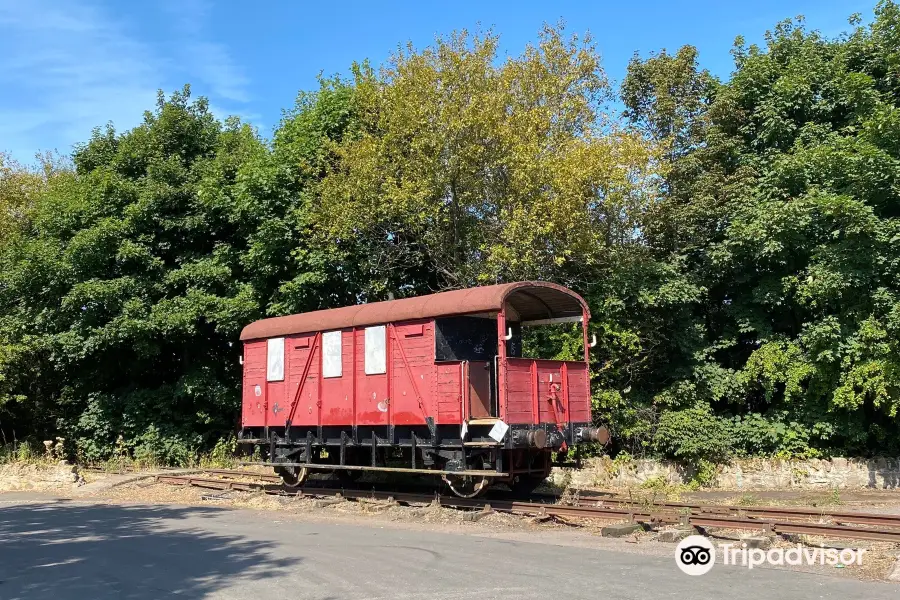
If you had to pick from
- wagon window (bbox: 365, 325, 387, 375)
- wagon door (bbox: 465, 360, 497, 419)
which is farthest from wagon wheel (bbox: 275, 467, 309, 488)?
wagon door (bbox: 465, 360, 497, 419)

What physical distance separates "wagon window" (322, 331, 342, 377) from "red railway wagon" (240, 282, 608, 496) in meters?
0.03

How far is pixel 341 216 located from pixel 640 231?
8078 mm

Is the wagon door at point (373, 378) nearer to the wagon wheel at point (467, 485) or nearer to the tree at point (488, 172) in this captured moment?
the wagon wheel at point (467, 485)

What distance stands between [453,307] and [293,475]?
6.24m

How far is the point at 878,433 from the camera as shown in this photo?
17.6 meters

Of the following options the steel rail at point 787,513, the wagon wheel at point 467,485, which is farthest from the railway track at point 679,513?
the wagon wheel at point 467,485

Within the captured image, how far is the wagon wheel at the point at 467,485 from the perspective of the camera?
13000mm

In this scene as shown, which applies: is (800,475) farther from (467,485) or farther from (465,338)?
(465,338)

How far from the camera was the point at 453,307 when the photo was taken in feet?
42.8

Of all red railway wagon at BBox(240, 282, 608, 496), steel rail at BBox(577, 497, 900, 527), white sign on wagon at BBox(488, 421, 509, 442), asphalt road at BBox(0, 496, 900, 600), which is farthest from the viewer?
red railway wagon at BBox(240, 282, 608, 496)

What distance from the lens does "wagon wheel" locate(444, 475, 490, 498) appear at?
512 inches

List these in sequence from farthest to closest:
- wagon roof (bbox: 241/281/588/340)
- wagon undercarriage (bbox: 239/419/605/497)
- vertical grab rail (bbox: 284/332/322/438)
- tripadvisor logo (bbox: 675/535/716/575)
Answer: vertical grab rail (bbox: 284/332/322/438) < wagon roof (bbox: 241/281/588/340) < wagon undercarriage (bbox: 239/419/605/497) < tripadvisor logo (bbox: 675/535/716/575)

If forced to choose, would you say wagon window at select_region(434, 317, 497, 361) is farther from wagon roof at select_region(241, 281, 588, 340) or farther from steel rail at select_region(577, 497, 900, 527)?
steel rail at select_region(577, 497, 900, 527)

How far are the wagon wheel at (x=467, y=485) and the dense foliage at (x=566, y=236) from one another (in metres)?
5.44
